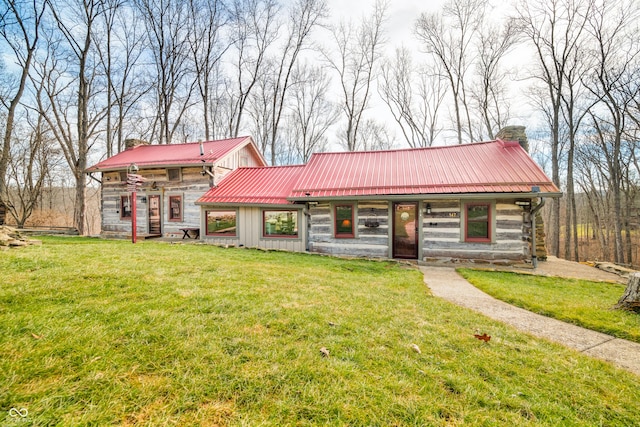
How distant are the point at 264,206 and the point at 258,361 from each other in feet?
29.0

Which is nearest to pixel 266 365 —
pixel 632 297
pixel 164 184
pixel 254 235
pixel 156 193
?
pixel 632 297

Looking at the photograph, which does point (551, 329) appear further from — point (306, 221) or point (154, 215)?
point (154, 215)

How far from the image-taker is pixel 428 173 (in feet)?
33.0

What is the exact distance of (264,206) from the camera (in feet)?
35.2

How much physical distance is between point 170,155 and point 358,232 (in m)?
10.5

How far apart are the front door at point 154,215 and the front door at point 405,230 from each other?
11514 millimetres

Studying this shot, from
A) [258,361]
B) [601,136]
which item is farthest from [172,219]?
[601,136]

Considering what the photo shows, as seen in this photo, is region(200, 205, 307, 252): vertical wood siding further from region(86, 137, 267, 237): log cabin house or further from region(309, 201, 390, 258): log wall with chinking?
region(86, 137, 267, 237): log cabin house

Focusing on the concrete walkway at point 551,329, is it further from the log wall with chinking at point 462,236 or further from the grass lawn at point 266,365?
the log wall with chinking at point 462,236

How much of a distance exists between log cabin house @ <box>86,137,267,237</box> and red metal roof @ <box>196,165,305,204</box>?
699 mm

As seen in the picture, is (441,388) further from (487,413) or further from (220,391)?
(220,391)

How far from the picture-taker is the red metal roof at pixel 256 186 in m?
10.9

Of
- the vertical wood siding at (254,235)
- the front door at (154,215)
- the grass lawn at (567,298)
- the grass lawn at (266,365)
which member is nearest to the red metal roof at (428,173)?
the vertical wood siding at (254,235)

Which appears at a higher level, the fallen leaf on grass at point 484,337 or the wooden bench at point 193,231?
the wooden bench at point 193,231
